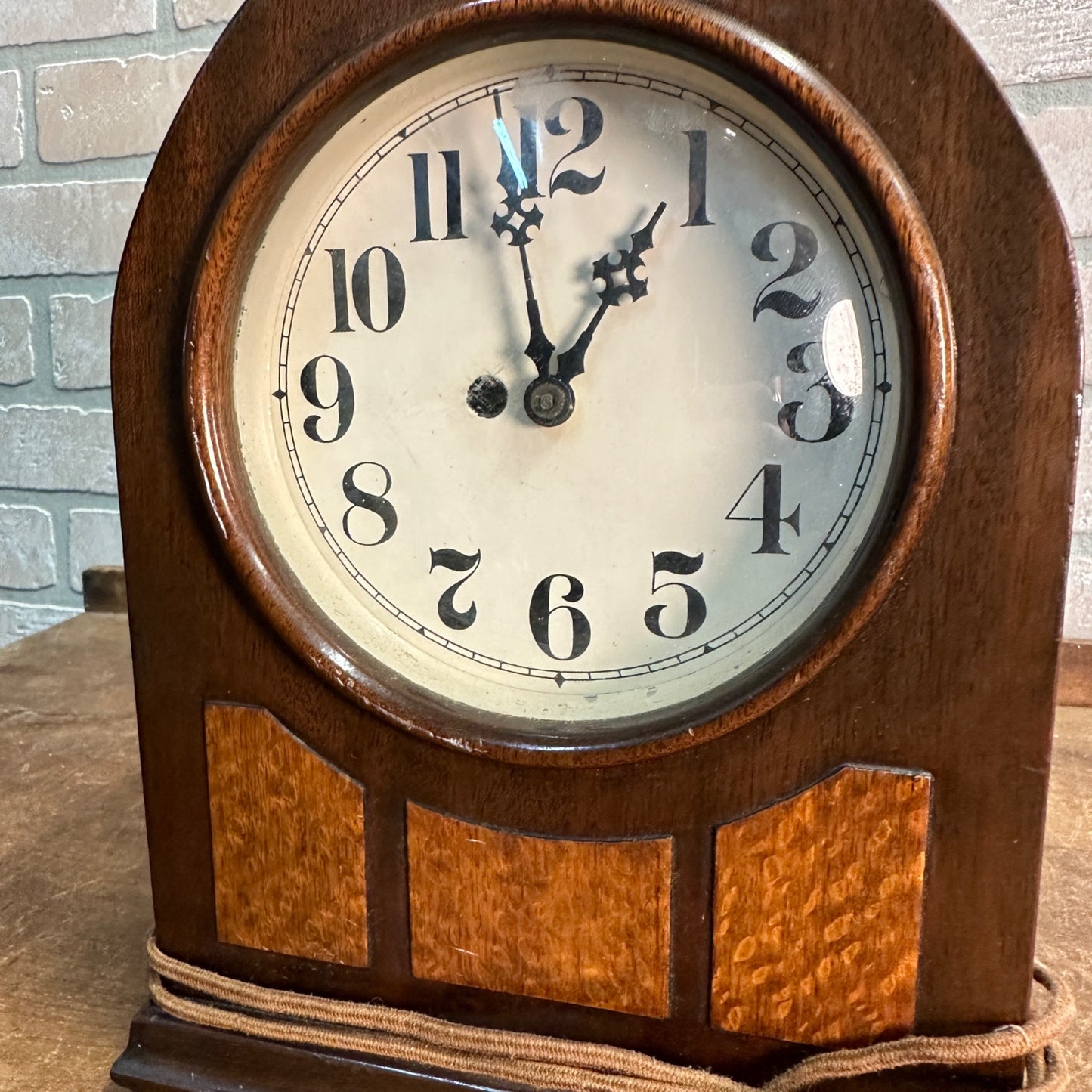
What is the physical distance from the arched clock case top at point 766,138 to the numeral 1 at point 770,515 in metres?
0.04

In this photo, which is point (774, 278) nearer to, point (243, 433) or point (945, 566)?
point (945, 566)

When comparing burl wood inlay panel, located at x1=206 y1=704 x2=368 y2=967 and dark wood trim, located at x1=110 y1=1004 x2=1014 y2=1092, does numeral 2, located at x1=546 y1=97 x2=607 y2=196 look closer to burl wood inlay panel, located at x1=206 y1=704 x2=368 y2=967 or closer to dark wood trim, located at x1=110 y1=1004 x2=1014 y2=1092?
burl wood inlay panel, located at x1=206 y1=704 x2=368 y2=967

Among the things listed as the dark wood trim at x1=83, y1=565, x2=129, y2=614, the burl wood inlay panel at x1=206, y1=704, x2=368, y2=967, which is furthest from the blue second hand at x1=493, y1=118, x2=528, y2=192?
the dark wood trim at x1=83, y1=565, x2=129, y2=614

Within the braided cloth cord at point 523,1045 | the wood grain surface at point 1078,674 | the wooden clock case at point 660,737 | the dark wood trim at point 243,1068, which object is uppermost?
the wooden clock case at point 660,737

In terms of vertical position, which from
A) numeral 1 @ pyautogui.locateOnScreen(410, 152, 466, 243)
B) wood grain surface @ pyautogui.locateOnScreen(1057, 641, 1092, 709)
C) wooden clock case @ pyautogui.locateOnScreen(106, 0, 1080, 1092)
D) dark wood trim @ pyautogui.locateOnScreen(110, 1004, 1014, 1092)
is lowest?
dark wood trim @ pyautogui.locateOnScreen(110, 1004, 1014, 1092)

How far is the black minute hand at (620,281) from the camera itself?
20.0 inches

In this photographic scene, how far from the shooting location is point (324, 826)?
1.90ft

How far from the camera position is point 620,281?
0.51 m

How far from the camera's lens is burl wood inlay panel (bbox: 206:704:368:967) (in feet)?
1.89

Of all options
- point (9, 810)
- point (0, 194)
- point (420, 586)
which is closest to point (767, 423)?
point (420, 586)

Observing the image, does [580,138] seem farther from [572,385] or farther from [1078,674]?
[1078,674]

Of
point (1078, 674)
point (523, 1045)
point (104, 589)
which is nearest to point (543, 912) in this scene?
point (523, 1045)

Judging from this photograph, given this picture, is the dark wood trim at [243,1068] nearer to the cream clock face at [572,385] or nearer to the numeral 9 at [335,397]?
the cream clock face at [572,385]

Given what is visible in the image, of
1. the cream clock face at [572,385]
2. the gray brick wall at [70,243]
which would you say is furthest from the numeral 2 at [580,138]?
the gray brick wall at [70,243]
